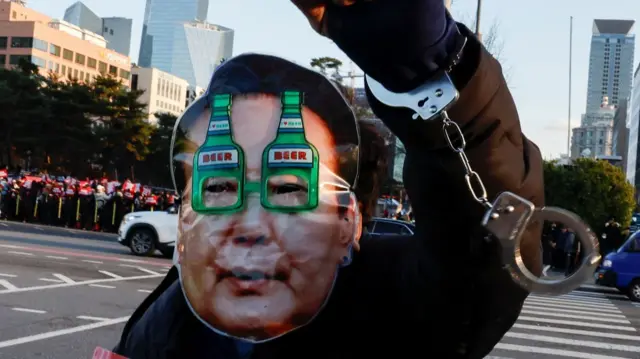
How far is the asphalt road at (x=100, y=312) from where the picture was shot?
6.56 meters

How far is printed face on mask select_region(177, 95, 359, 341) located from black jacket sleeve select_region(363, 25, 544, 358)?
0.30 metres

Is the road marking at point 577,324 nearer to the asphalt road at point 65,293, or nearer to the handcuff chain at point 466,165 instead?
the asphalt road at point 65,293

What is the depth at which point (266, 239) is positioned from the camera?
1.39 meters

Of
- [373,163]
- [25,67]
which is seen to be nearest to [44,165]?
[25,67]

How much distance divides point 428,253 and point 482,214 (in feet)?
0.71

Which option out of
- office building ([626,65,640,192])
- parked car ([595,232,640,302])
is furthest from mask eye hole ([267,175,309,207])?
office building ([626,65,640,192])

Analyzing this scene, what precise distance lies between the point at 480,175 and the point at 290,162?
52cm

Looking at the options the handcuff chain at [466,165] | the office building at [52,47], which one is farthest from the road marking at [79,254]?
the office building at [52,47]

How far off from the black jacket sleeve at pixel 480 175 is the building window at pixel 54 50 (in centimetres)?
8941

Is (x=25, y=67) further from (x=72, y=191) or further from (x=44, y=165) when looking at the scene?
(x=72, y=191)

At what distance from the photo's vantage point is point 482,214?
A: 983 millimetres

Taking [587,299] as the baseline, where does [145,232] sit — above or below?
above

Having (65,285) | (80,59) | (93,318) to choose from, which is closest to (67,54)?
(80,59)

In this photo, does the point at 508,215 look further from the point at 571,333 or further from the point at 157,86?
the point at 157,86
